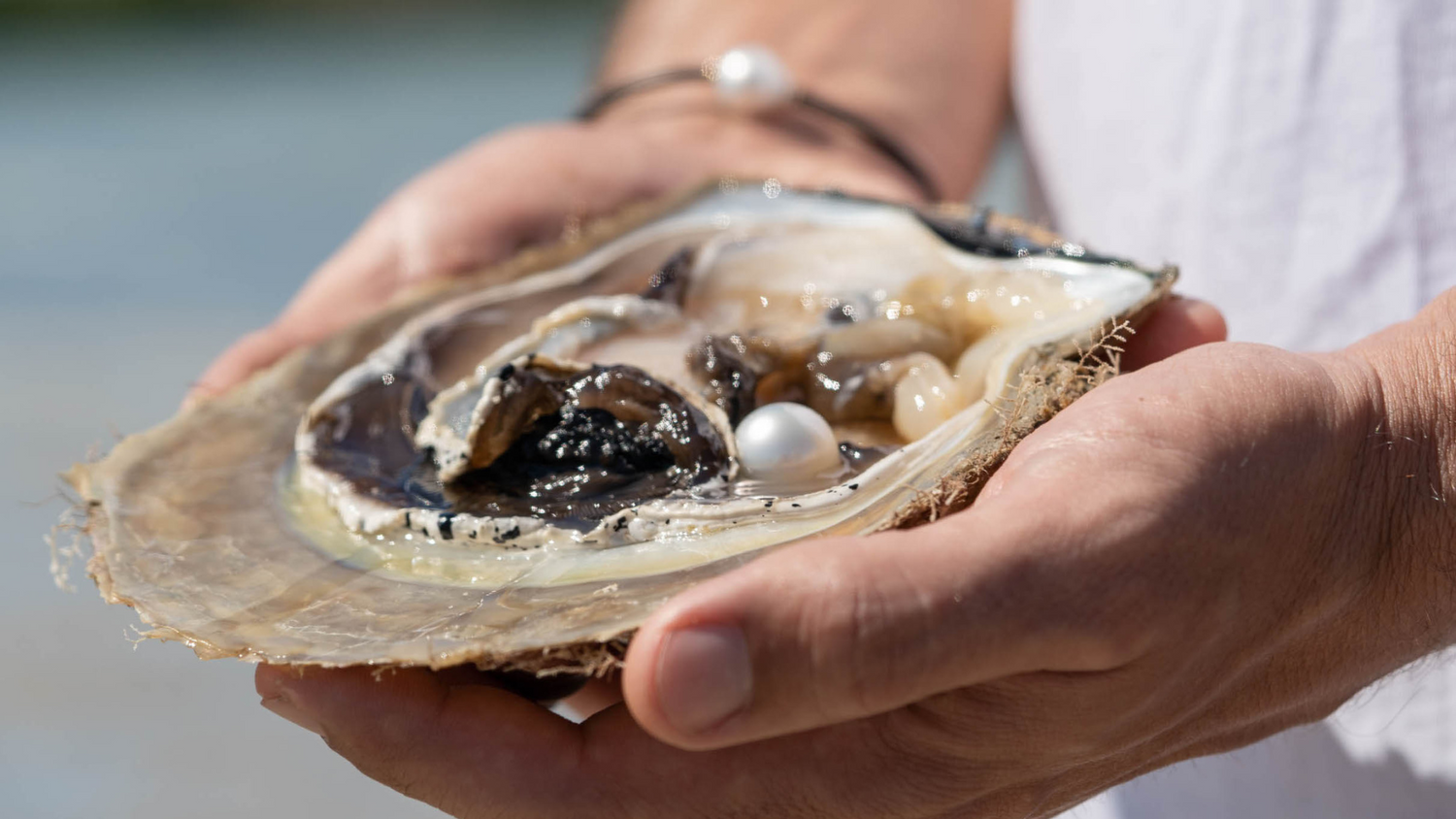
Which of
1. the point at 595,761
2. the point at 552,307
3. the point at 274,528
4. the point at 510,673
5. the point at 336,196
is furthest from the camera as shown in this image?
the point at 336,196

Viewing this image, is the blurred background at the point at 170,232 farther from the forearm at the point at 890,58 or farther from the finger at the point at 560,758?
the finger at the point at 560,758

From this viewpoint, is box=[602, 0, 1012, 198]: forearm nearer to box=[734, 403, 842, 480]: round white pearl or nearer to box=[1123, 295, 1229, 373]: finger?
box=[1123, 295, 1229, 373]: finger

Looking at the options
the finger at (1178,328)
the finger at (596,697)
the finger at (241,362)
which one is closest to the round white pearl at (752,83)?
the finger at (241,362)

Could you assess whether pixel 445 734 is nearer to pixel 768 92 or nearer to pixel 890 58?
pixel 768 92

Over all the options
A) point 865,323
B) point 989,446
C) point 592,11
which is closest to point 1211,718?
point 989,446

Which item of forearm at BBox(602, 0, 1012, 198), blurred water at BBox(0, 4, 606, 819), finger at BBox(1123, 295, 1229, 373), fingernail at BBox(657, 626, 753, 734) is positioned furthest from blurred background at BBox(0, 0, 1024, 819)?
finger at BBox(1123, 295, 1229, 373)

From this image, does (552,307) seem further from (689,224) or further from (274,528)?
(274,528)
